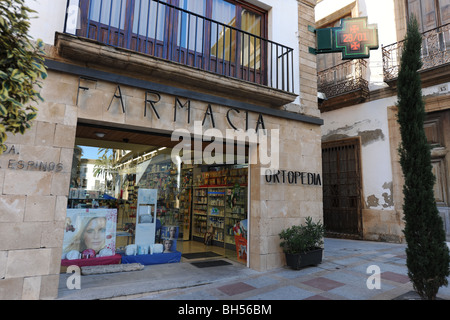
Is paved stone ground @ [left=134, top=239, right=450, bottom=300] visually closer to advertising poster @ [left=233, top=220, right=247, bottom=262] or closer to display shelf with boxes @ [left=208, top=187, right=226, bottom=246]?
advertising poster @ [left=233, top=220, right=247, bottom=262]

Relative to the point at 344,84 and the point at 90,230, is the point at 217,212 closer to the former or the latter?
the point at 90,230

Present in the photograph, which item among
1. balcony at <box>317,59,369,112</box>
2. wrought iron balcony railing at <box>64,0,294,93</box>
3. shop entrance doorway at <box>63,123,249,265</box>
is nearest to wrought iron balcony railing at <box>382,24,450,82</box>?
balcony at <box>317,59,369,112</box>

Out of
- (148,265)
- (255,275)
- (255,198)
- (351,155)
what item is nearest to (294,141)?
(255,198)

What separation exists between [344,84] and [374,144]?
2.46m

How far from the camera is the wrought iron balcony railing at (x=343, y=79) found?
1019 cm

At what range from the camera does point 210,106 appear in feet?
18.4

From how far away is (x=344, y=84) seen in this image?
10.7m

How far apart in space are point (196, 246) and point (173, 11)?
19.7ft

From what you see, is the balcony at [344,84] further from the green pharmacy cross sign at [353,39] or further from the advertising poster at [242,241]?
the advertising poster at [242,241]

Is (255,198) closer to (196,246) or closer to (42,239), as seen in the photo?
(196,246)

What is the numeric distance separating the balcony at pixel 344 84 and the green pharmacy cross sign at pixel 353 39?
11.3 feet

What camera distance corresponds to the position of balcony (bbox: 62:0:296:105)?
15.8ft

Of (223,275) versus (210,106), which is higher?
(210,106)

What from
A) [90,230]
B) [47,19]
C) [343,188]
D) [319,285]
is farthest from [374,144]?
[47,19]
